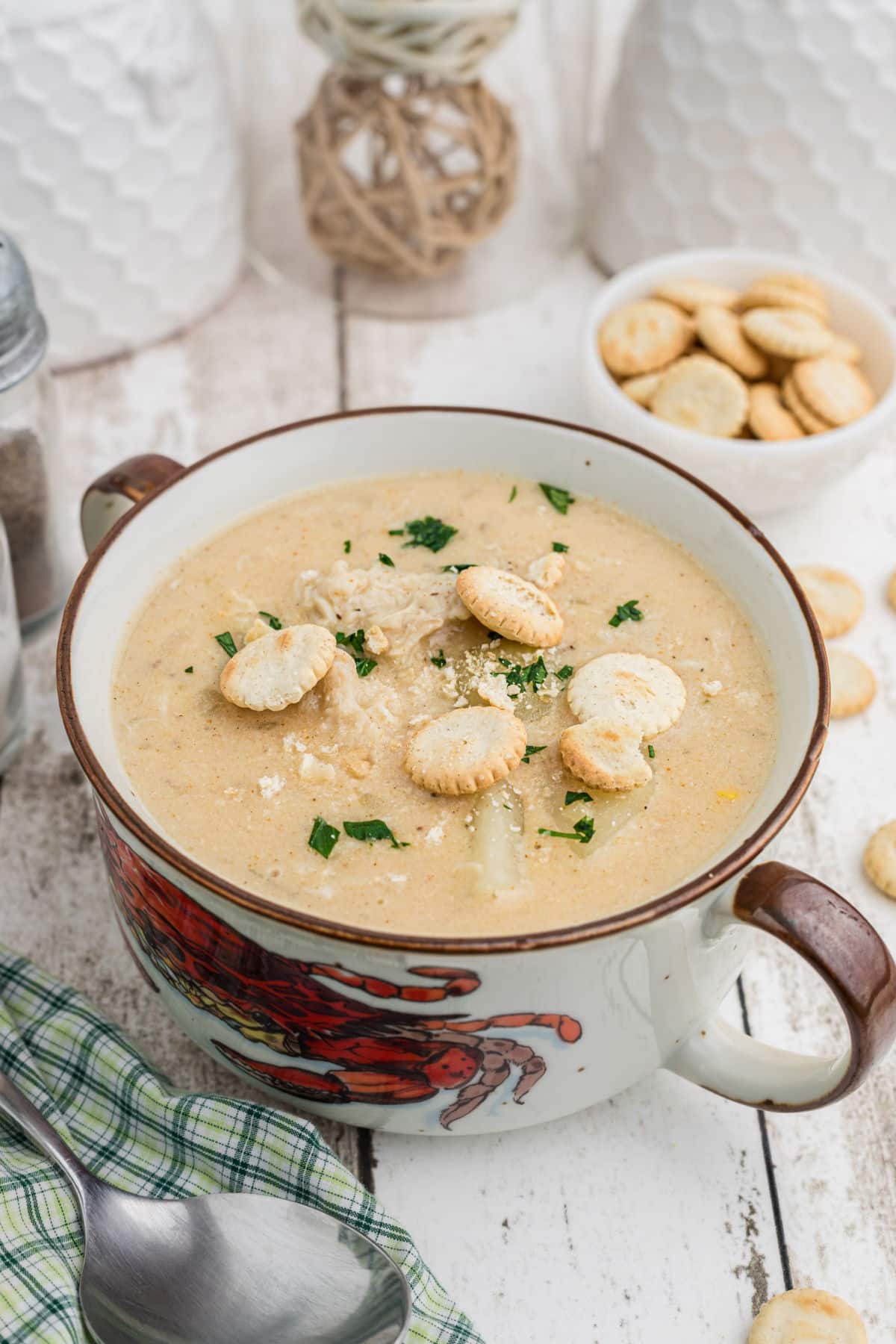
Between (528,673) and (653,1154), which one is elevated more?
(528,673)

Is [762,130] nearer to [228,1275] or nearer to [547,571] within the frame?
[547,571]

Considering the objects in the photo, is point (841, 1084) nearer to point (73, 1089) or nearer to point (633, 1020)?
point (633, 1020)

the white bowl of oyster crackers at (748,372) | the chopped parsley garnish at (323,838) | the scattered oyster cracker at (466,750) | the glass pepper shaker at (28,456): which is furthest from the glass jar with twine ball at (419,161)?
the chopped parsley garnish at (323,838)

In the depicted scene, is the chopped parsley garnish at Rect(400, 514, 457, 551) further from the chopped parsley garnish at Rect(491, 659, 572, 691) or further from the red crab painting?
the red crab painting

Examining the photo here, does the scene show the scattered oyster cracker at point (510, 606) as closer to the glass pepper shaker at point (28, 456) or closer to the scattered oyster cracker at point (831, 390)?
the glass pepper shaker at point (28, 456)

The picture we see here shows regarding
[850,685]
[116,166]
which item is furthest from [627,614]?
[116,166]

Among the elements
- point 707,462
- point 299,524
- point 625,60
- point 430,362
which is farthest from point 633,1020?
point 625,60

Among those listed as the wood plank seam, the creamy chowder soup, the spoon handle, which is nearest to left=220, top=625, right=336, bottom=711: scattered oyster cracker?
the creamy chowder soup
